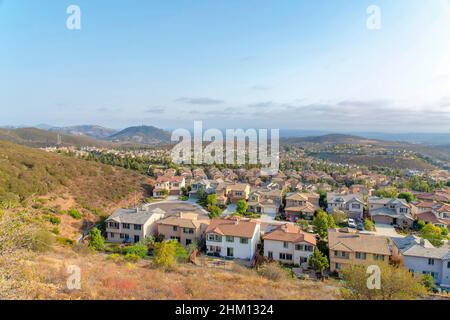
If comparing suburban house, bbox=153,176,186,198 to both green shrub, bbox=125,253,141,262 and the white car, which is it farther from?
the white car

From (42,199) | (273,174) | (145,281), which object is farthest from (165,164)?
(145,281)

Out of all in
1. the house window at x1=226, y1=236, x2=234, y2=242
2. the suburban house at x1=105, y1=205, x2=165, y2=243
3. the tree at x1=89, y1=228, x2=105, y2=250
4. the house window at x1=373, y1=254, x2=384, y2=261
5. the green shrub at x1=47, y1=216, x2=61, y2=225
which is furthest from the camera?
the suburban house at x1=105, y1=205, x2=165, y2=243

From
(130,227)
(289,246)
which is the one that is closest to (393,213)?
(289,246)

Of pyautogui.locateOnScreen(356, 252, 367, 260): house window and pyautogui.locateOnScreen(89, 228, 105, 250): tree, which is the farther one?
pyautogui.locateOnScreen(89, 228, 105, 250): tree

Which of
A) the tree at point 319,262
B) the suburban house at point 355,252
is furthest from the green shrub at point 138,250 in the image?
the suburban house at point 355,252

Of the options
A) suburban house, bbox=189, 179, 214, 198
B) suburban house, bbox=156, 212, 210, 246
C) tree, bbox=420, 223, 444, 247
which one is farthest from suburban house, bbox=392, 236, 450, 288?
suburban house, bbox=189, 179, 214, 198

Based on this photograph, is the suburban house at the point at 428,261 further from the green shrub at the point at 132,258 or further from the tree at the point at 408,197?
the tree at the point at 408,197

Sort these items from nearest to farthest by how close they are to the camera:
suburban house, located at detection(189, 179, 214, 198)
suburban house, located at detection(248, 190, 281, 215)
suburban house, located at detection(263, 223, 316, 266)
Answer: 1. suburban house, located at detection(263, 223, 316, 266)
2. suburban house, located at detection(248, 190, 281, 215)
3. suburban house, located at detection(189, 179, 214, 198)
